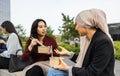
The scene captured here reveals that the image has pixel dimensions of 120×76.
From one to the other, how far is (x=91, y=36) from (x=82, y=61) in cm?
25

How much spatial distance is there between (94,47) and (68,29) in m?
29.0

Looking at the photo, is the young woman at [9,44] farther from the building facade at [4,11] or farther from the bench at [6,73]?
the building facade at [4,11]

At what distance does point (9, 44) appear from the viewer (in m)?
6.27

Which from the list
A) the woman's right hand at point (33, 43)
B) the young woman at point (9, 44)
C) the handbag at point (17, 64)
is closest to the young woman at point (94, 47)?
the woman's right hand at point (33, 43)

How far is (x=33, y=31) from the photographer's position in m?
5.62

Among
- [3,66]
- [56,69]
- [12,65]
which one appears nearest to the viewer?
[56,69]

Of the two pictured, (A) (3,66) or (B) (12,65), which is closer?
(B) (12,65)

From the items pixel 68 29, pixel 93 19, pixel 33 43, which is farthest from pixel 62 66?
pixel 68 29

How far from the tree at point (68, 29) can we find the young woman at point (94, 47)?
2799 centimetres

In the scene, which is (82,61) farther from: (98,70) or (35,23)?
(35,23)

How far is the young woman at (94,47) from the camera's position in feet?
11.0

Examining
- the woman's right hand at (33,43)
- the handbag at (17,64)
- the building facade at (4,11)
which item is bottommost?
the building facade at (4,11)

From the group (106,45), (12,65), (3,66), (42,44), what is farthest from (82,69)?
(3,66)

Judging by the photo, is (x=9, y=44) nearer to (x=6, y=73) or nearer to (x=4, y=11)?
(x=6, y=73)
